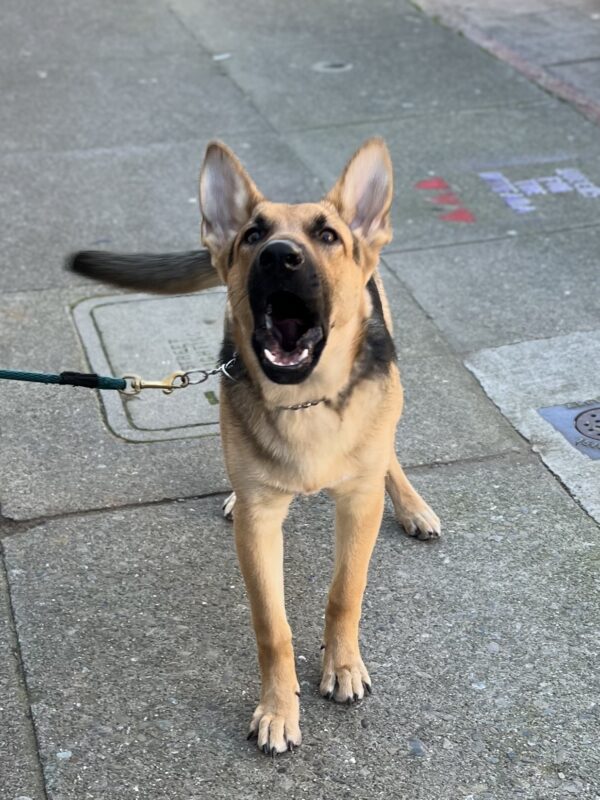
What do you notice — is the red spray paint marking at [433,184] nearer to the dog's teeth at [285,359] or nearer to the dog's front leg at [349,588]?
the dog's front leg at [349,588]

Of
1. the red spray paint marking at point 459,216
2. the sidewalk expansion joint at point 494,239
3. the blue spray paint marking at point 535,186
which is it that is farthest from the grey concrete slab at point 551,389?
the blue spray paint marking at point 535,186

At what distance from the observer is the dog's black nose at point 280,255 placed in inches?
119

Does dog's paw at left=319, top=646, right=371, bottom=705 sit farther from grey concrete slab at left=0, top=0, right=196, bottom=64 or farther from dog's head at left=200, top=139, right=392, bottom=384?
grey concrete slab at left=0, top=0, right=196, bottom=64

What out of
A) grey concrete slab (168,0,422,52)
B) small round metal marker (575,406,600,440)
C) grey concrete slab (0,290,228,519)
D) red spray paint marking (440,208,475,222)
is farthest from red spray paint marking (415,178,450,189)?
grey concrete slab (168,0,422,52)

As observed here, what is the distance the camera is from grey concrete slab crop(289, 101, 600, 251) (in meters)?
6.87

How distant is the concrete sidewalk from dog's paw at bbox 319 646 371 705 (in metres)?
0.04

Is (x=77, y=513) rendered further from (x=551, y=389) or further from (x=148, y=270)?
(x=551, y=389)

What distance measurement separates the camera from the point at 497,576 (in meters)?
4.09

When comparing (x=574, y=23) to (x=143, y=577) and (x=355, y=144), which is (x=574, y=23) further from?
(x=143, y=577)

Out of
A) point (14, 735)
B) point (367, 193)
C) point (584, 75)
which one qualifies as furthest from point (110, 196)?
point (14, 735)

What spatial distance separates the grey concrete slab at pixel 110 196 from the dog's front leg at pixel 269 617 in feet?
10.9

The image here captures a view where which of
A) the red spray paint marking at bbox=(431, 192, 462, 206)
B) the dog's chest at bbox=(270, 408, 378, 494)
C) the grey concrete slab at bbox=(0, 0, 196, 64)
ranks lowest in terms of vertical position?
the grey concrete slab at bbox=(0, 0, 196, 64)

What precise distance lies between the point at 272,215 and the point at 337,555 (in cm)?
108

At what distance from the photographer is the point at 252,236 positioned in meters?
3.29
